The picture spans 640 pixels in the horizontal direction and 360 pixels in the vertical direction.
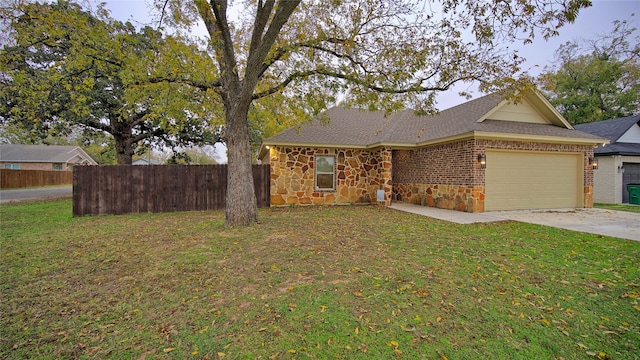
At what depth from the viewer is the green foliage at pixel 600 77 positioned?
22.1 m

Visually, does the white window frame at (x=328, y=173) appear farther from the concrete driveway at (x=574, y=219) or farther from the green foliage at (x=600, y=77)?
the green foliage at (x=600, y=77)

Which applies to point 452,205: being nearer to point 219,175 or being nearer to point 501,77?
point 501,77

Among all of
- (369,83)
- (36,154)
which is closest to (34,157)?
(36,154)

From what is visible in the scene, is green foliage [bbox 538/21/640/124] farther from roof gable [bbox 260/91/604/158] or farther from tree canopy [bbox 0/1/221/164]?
tree canopy [bbox 0/1/221/164]

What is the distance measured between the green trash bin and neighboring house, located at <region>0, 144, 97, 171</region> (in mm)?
46270

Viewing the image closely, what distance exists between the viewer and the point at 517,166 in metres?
10.0

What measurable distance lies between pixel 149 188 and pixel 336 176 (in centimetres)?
701

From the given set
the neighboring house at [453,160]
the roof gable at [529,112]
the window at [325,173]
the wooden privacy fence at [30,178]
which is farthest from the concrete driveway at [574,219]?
the wooden privacy fence at [30,178]

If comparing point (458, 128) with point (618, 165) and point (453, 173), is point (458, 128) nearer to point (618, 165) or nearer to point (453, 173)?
point (453, 173)

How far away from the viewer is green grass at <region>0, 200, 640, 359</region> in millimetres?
2396

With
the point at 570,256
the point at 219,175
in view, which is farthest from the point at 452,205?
the point at 219,175

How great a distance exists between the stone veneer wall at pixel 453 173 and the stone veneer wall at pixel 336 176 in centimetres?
136

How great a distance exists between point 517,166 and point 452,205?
2590 mm

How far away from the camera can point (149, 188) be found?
10.2 meters
